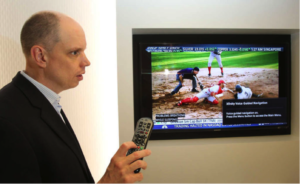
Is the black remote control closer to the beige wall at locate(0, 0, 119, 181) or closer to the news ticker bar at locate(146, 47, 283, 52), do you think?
the beige wall at locate(0, 0, 119, 181)

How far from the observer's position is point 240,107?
2.86m

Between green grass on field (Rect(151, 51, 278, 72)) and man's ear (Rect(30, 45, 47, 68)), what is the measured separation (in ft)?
7.19

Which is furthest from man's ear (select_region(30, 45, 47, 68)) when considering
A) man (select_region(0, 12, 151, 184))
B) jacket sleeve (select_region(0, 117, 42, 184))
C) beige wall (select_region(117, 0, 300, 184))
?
beige wall (select_region(117, 0, 300, 184))

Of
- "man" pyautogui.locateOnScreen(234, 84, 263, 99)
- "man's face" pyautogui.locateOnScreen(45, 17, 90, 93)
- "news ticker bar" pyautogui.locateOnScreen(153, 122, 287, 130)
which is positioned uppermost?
"man's face" pyautogui.locateOnScreen(45, 17, 90, 93)

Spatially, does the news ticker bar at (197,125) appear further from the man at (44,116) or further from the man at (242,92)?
the man at (44,116)

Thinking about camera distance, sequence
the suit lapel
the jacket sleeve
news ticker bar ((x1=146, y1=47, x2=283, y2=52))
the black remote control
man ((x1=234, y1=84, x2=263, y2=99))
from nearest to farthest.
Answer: the jacket sleeve < the suit lapel < the black remote control < news ticker bar ((x1=146, y1=47, x2=283, y2=52)) < man ((x1=234, y1=84, x2=263, y2=99))

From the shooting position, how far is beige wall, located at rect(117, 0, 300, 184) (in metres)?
2.53

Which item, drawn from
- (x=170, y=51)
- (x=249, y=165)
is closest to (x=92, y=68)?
(x=170, y=51)

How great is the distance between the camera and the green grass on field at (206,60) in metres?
2.75

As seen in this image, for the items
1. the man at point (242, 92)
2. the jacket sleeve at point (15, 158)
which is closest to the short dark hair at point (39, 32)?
the jacket sleeve at point (15, 158)

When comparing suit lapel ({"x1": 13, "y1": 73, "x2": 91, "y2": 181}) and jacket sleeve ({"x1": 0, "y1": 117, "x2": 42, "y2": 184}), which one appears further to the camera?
suit lapel ({"x1": 13, "y1": 73, "x2": 91, "y2": 181})

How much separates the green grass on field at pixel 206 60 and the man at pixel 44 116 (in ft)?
6.95

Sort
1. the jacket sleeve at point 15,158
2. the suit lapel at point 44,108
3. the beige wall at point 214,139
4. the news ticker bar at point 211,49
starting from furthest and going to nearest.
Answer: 1. the news ticker bar at point 211,49
2. the beige wall at point 214,139
3. the suit lapel at point 44,108
4. the jacket sleeve at point 15,158

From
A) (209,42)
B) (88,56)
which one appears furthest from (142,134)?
(209,42)
